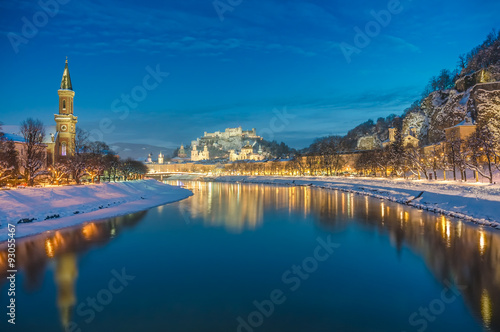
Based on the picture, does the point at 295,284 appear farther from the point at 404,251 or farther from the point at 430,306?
the point at 404,251

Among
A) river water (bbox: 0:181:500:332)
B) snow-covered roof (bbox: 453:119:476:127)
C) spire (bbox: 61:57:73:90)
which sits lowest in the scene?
river water (bbox: 0:181:500:332)

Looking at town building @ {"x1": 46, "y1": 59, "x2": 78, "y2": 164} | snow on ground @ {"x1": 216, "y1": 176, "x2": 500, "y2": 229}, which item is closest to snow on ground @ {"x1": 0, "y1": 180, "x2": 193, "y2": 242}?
snow on ground @ {"x1": 216, "y1": 176, "x2": 500, "y2": 229}

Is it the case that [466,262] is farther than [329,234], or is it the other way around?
[329,234]

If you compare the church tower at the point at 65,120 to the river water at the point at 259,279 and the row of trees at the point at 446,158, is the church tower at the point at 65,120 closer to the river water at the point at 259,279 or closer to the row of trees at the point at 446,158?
the river water at the point at 259,279

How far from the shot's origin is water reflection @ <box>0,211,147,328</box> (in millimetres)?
10768

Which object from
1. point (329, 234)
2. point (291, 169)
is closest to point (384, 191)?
point (329, 234)

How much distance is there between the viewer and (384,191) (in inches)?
1763

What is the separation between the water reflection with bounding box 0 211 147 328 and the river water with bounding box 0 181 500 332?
2.5 inches

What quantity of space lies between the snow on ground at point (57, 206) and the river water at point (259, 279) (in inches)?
93.9

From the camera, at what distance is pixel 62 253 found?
15.4 m

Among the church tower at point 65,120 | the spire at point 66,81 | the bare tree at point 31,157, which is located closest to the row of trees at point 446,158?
the bare tree at point 31,157

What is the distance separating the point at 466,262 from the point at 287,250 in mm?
7420

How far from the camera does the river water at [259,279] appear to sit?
8.61 m

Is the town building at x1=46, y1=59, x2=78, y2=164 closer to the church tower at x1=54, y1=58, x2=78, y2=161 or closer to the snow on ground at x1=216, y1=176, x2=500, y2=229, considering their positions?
the church tower at x1=54, y1=58, x2=78, y2=161
